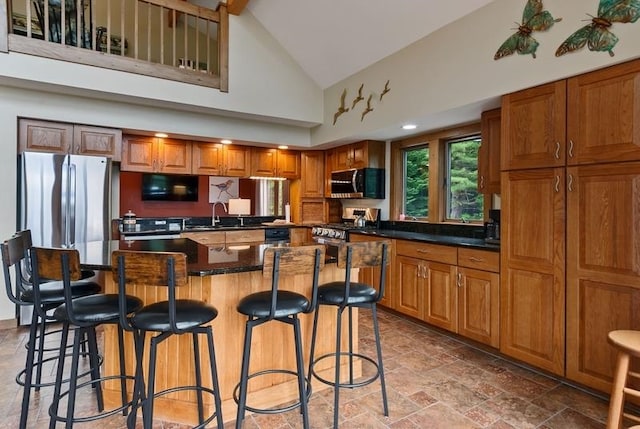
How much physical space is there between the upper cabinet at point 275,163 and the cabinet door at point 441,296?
2878 mm

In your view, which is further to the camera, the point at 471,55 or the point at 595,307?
the point at 471,55

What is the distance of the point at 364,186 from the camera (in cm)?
480

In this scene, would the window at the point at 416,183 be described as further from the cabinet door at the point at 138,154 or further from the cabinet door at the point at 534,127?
the cabinet door at the point at 138,154

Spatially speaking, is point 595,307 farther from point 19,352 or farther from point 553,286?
point 19,352

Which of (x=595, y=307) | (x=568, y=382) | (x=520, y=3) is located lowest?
(x=568, y=382)

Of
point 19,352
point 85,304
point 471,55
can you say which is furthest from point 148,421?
point 471,55

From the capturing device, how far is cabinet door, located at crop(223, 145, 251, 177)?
518 centimetres

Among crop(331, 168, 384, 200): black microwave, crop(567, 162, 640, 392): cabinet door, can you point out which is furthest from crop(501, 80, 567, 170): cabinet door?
crop(331, 168, 384, 200): black microwave

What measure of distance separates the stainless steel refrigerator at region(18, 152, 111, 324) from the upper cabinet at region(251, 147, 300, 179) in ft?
6.63

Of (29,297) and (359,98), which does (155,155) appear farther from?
(29,297)

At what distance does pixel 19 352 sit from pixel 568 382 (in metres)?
4.27

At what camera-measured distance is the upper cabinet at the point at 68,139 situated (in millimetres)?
3729

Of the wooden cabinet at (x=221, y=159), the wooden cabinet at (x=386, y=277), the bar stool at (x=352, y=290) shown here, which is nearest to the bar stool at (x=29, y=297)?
the bar stool at (x=352, y=290)

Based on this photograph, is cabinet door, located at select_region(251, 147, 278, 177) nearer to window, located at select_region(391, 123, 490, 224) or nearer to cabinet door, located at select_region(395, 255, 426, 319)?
window, located at select_region(391, 123, 490, 224)
